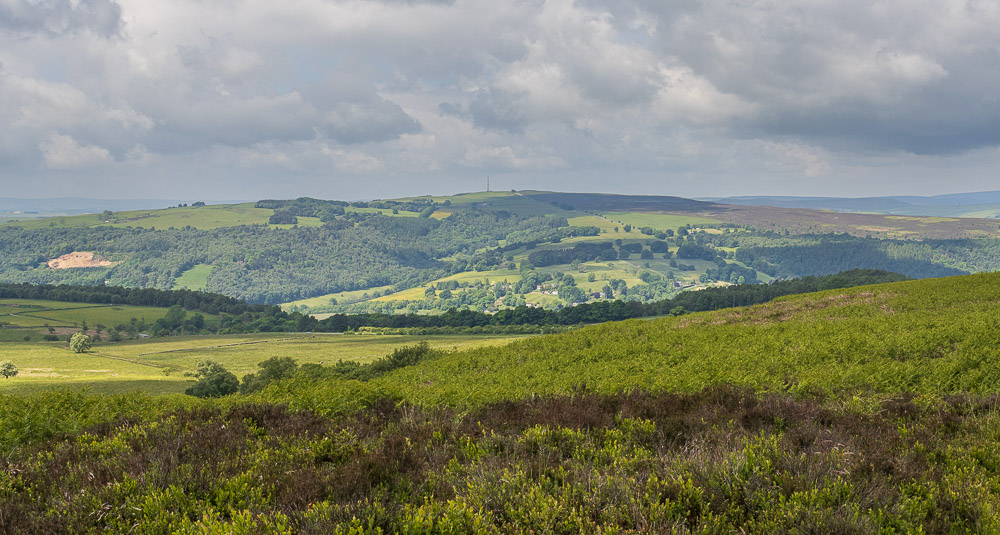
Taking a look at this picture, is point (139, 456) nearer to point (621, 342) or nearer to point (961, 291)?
point (621, 342)

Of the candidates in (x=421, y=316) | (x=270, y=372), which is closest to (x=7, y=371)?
(x=270, y=372)

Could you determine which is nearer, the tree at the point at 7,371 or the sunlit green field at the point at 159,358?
the sunlit green field at the point at 159,358

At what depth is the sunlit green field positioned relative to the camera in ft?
155

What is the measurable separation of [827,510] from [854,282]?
13860 cm

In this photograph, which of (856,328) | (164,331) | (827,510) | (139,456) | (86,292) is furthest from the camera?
(86,292)

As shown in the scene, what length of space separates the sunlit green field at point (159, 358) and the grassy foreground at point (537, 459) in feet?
124

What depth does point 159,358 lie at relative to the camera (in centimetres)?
8775

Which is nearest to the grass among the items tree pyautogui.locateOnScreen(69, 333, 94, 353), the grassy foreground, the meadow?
the meadow

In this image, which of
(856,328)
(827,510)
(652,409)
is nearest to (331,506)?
(827,510)

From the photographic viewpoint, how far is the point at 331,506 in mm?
6391

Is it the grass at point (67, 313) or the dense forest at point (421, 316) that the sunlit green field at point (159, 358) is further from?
the grass at point (67, 313)

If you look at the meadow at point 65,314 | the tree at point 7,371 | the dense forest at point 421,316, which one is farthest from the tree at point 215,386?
the meadow at point 65,314

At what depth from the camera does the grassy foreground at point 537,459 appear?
615 cm

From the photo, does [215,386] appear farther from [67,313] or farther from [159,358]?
[67,313]
